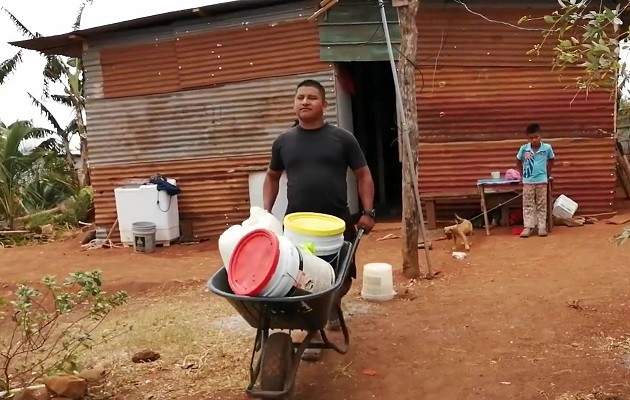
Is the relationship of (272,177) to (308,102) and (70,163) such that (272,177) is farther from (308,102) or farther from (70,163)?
(70,163)

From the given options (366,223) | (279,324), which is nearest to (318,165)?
(366,223)

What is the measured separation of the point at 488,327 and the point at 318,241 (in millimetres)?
1900

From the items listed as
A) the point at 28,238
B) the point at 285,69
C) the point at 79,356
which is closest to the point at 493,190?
the point at 285,69

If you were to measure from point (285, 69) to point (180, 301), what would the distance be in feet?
16.2

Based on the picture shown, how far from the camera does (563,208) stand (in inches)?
345

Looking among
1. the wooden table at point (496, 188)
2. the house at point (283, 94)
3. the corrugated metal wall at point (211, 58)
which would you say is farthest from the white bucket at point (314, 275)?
the corrugated metal wall at point (211, 58)

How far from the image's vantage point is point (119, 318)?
223 inches

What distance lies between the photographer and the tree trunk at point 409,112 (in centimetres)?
581

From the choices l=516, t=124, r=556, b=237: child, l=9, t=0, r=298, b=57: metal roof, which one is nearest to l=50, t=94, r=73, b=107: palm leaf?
l=9, t=0, r=298, b=57: metal roof

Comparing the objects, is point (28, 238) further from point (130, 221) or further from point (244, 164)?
point (244, 164)

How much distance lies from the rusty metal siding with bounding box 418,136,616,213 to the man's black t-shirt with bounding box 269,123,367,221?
5649 millimetres

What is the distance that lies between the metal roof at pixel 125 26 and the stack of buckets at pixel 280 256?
6.91m

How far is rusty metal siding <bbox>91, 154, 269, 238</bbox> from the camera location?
10.2 meters

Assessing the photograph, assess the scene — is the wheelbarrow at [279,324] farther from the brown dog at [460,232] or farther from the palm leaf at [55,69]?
the palm leaf at [55,69]
